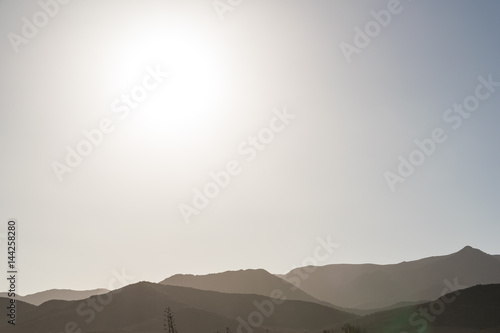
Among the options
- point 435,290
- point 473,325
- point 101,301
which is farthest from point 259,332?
point 435,290

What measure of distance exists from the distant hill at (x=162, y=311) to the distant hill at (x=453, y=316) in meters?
27.0

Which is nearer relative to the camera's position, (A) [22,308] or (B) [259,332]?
Answer: (B) [259,332]

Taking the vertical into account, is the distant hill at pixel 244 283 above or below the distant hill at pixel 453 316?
above

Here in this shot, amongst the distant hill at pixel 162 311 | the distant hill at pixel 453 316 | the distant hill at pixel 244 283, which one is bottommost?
the distant hill at pixel 453 316

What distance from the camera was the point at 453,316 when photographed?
77625 mm

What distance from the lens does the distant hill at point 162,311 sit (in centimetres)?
9938

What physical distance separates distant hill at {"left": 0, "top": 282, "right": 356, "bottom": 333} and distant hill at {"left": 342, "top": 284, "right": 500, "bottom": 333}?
27.0 m

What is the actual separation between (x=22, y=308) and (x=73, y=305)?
26.9m

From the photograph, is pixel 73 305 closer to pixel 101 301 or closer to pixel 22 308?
pixel 101 301

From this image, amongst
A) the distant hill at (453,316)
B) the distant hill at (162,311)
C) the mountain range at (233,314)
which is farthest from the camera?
the distant hill at (162,311)

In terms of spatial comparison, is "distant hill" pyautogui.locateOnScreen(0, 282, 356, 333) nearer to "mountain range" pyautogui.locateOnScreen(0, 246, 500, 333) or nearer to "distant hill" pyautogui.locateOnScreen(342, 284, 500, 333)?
"mountain range" pyautogui.locateOnScreen(0, 246, 500, 333)

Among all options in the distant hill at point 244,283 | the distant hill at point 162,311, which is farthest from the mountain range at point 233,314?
the distant hill at point 244,283

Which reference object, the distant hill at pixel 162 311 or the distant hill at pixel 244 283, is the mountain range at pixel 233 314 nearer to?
the distant hill at pixel 162 311

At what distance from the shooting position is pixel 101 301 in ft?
390
